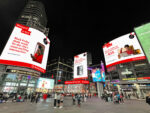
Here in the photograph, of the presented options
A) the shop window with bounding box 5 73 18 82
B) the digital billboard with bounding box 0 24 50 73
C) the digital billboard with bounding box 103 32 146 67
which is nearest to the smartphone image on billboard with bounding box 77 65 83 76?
the digital billboard with bounding box 103 32 146 67

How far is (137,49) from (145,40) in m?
3.68

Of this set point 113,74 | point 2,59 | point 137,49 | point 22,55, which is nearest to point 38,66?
point 22,55

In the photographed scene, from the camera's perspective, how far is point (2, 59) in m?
6.70

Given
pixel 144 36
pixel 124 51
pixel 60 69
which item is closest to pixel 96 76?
pixel 124 51

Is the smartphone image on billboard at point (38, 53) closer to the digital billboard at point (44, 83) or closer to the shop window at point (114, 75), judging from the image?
the digital billboard at point (44, 83)

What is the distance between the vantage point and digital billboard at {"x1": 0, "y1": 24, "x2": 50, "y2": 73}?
711cm

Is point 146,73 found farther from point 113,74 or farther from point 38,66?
point 38,66

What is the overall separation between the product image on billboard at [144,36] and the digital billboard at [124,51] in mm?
1530

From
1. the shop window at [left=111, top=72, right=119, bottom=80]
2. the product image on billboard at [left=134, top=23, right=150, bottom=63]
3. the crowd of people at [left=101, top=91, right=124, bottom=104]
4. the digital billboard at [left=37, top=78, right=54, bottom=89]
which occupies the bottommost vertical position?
the crowd of people at [left=101, top=91, right=124, bottom=104]

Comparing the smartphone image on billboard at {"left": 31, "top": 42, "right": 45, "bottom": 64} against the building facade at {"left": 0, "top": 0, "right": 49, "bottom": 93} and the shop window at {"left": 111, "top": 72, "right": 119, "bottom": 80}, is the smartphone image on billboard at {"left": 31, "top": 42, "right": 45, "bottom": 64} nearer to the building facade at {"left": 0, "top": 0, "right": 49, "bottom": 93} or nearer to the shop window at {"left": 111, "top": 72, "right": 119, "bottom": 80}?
the building facade at {"left": 0, "top": 0, "right": 49, "bottom": 93}

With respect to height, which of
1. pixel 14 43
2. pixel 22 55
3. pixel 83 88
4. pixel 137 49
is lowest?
pixel 83 88

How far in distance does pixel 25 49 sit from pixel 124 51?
60.5ft

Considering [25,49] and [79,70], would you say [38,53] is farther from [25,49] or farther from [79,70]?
[79,70]

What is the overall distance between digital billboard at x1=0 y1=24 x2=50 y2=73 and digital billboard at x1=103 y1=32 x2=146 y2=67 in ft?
49.7
